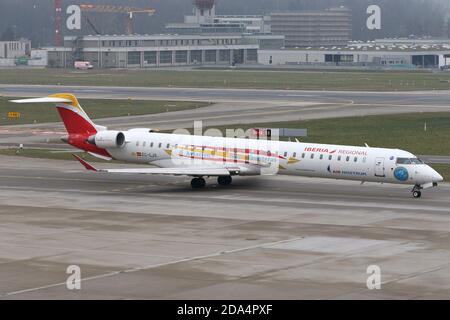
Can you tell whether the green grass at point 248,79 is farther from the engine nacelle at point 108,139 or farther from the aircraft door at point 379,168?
the aircraft door at point 379,168

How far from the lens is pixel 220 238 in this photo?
39312 mm

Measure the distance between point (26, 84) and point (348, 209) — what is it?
104 meters

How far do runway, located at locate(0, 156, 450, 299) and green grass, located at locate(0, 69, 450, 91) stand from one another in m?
86.8

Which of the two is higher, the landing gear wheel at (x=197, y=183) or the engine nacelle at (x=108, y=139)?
the engine nacelle at (x=108, y=139)

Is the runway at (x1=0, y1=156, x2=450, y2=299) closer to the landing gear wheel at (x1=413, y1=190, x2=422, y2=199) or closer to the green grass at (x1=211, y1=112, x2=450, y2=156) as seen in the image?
the landing gear wheel at (x1=413, y1=190, x2=422, y2=199)

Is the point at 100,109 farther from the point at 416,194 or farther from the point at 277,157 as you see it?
the point at 416,194

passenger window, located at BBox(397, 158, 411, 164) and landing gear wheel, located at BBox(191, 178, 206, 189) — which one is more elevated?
passenger window, located at BBox(397, 158, 411, 164)

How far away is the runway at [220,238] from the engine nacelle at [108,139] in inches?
77.2

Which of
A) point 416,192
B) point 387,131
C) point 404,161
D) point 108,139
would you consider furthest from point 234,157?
point 387,131

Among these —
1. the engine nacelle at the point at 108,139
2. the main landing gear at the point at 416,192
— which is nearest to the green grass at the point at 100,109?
the engine nacelle at the point at 108,139

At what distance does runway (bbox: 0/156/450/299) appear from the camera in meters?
31.0

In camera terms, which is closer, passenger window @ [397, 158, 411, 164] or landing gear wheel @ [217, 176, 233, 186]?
passenger window @ [397, 158, 411, 164]

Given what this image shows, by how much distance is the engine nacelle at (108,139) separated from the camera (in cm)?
5612

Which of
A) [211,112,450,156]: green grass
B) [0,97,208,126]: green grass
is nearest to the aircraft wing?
[211,112,450,156]: green grass
